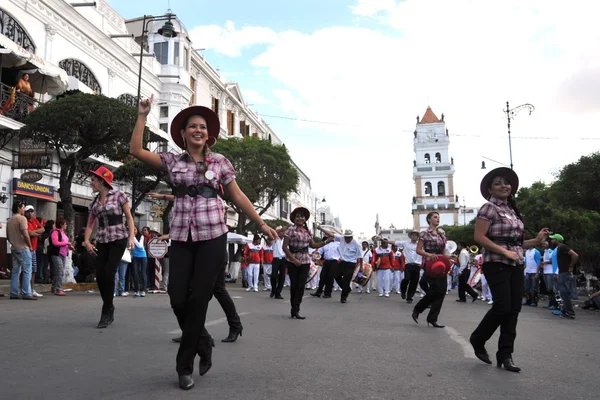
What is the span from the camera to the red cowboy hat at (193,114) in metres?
4.12

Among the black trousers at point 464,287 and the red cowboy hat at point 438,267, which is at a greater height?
the red cowboy hat at point 438,267

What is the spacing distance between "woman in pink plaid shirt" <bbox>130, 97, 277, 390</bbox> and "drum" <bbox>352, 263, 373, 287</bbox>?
49.1 ft

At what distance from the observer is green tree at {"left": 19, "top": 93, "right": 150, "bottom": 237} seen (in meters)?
15.6

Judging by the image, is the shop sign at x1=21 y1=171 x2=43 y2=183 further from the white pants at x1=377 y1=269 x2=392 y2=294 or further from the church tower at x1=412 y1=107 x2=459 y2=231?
the church tower at x1=412 y1=107 x2=459 y2=231

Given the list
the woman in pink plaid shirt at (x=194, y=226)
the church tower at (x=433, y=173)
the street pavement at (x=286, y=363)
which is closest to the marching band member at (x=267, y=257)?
the street pavement at (x=286, y=363)

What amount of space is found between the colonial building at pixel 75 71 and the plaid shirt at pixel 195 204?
15592mm

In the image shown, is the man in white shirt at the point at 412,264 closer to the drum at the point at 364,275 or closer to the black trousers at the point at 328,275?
the black trousers at the point at 328,275

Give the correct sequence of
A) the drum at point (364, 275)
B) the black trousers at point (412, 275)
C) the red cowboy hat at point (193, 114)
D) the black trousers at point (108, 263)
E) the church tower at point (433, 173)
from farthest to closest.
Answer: the church tower at point (433, 173) < the drum at point (364, 275) < the black trousers at point (412, 275) < the black trousers at point (108, 263) < the red cowboy hat at point (193, 114)

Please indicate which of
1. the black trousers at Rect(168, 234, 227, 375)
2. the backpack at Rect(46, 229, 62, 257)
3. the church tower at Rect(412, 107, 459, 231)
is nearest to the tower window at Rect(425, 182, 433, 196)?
the church tower at Rect(412, 107, 459, 231)

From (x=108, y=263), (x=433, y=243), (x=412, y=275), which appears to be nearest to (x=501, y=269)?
(x=433, y=243)

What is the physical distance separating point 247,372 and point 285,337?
2.03 metres

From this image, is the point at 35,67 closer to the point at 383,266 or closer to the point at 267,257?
the point at 267,257

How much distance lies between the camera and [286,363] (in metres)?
4.56

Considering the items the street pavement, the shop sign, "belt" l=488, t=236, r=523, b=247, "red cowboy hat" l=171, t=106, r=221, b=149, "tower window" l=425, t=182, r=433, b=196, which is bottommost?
the street pavement
